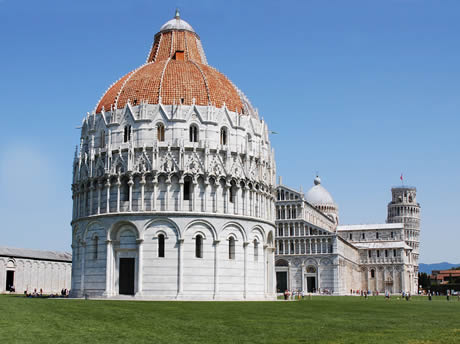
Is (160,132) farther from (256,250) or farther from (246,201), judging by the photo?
(256,250)

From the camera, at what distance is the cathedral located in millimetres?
55188

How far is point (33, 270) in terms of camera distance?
315 ft

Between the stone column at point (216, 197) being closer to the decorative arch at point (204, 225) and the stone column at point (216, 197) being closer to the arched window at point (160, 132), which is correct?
the decorative arch at point (204, 225)

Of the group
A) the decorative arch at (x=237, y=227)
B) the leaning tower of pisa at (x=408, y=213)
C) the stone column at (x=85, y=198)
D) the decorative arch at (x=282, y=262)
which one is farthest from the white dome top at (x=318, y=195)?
the stone column at (x=85, y=198)

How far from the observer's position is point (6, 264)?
89.3 m

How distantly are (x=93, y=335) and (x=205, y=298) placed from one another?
32936mm

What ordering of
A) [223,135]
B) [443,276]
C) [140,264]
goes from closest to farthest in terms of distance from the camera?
[140,264] < [223,135] < [443,276]

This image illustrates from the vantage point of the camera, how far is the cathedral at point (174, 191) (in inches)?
2173

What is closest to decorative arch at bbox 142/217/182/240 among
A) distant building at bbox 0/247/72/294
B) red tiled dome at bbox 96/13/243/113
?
red tiled dome at bbox 96/13/243/113

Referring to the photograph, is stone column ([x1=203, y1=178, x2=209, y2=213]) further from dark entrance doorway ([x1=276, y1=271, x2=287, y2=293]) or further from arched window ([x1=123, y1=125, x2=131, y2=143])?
dark entrance doorway ([x1=276, y1=271, x2=287, y2=293])

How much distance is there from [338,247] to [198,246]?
65.4m

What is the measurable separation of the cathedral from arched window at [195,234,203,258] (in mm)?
96

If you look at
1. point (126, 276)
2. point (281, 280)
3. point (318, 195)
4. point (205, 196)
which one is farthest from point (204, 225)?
point (318, 195)

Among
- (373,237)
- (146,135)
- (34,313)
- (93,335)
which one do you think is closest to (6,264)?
(146,135)
